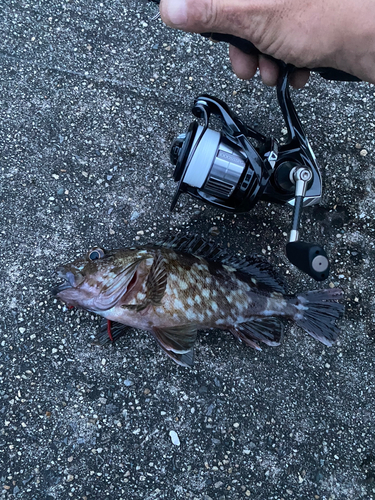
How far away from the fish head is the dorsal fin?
283 millimetres

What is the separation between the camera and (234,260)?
2.76m

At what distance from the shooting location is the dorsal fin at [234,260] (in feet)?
8.79

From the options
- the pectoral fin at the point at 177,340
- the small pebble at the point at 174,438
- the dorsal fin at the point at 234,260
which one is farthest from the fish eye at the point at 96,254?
the small pebble at the point at 174,438

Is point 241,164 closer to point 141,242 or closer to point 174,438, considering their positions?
point 141,242

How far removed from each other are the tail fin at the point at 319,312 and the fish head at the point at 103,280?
1.21 meters

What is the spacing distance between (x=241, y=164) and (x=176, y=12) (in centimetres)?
91

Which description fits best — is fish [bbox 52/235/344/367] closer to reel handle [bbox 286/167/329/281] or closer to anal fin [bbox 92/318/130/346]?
anal fin [bbox 92/318/130/346]

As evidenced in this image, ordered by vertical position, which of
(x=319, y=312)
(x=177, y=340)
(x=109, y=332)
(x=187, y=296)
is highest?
(x=319, y=312)

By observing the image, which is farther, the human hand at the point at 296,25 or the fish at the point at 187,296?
the fish at the point at 187,296

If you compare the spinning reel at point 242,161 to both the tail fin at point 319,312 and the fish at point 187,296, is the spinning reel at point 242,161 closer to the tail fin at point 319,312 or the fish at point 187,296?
the fish at point 187,296

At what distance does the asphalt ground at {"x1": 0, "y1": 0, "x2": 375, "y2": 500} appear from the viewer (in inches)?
106

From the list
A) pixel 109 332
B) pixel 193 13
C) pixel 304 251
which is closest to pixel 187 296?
pixel 109 332

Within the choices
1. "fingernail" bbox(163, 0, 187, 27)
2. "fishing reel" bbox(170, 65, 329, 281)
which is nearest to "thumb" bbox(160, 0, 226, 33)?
"fingernail" bbox(163, 0, 187, 27)

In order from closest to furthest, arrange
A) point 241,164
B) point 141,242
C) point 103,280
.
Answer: point 241,164, point 103,280, point 141,242
